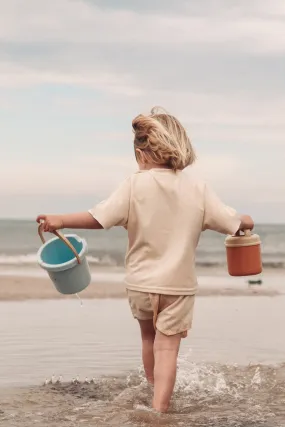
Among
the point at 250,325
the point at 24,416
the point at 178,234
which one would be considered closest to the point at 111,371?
the point at 24,416

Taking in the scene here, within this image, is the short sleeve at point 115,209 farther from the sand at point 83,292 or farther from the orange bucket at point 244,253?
the sand at point 83,292

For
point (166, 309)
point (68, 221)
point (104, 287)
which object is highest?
point (68, 221)

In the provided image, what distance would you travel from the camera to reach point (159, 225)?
4.67 metres

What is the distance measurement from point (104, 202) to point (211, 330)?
3.90 m

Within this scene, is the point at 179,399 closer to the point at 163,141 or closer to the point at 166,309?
the point at 166,309

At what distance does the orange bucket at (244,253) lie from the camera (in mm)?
4965

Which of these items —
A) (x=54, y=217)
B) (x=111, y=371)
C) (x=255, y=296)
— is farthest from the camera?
(x=255, y=296)

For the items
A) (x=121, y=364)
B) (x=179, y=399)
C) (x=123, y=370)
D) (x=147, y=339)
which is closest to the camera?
(x=147, y=339)

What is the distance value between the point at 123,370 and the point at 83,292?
575 cm

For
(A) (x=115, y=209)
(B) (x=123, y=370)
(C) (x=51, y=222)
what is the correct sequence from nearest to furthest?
(C) (x=51, y=222)
(A) (x=115, y=209)
(B) (x=123, y=370)

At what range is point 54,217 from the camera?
4.45 metres

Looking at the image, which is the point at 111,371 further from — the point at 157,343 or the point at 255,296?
the point at 255,296

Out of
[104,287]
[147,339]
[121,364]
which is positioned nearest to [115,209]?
[147,339]

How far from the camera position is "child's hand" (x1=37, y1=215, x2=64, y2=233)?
175 inches
